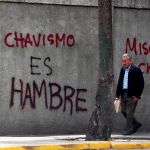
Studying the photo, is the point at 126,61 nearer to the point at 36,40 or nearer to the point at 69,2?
the point at 69,2

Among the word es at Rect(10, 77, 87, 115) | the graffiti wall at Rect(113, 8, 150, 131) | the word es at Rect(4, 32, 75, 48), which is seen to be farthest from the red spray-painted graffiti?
the word es at Rect(10, 77, 87, 115)

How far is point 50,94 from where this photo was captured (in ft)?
50.2

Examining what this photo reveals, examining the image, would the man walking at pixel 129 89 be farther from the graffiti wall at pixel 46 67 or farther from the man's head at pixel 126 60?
the graffiti wall at pixel 46 67

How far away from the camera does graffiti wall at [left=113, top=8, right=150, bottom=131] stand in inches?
632

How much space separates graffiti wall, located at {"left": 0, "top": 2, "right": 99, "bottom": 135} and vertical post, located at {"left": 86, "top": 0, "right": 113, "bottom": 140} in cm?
238

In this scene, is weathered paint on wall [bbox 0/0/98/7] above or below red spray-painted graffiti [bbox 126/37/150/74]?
above

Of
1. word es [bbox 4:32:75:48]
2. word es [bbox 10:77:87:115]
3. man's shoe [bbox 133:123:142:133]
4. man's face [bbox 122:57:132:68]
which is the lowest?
man's shoe [bbox 133:123:142:133]

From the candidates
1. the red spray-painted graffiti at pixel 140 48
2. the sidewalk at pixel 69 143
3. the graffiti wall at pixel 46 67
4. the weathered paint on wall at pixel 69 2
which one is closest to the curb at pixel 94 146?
the sidewalk at pixel 69 143

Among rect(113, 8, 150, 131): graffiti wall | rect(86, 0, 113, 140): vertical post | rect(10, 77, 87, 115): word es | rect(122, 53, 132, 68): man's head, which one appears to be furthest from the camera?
rect(113, 8, 150, 131): graffiti wall

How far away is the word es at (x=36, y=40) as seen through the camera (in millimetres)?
14883

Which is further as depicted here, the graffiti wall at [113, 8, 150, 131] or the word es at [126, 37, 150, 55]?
the word es at [126, 37, 150, 55]

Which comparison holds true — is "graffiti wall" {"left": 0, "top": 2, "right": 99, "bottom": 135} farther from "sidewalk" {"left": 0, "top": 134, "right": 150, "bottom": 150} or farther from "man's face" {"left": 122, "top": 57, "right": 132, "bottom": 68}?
"man's face" {"left": 122, "top": 57, "right": 132, "bottom": 68}

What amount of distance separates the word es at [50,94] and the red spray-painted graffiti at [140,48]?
1.67 meters

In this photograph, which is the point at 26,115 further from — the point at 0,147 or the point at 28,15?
the point at 0,147
